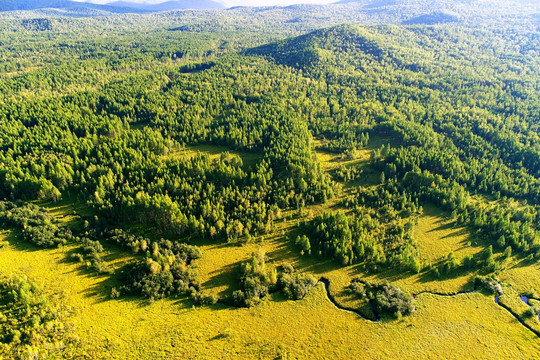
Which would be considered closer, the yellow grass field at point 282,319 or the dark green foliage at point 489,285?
the yellow grass field at point 282,319

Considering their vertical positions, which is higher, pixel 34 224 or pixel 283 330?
pixel 34 224

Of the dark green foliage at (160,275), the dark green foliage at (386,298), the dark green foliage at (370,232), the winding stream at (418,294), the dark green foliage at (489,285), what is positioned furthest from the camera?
the dark green foliage at (370,232)

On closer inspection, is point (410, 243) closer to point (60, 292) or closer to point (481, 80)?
point (60, 292)

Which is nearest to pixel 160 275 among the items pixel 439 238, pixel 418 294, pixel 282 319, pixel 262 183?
pixel 282 319

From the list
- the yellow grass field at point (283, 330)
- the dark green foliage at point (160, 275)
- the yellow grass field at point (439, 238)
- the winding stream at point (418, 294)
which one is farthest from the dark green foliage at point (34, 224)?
the yellow grass field at point (439, 238)

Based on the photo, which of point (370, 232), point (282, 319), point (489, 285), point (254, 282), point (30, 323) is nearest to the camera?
point (30, 323)

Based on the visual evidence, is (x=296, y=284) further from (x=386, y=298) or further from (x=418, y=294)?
(x=418, y=294)

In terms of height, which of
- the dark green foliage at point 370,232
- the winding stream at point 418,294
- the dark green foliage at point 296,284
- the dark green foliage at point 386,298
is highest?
the dark green foliage at point 370,232

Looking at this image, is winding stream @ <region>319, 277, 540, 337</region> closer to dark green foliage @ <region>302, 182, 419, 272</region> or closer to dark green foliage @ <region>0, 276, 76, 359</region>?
dark green foliage @ <region>302, 182, 419, 272</region>

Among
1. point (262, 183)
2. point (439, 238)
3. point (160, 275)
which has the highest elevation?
point (262, 183)

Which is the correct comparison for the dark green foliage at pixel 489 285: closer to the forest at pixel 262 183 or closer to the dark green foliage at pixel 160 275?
the forest at pixel 262 183

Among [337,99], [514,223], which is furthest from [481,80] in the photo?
[514,223]
